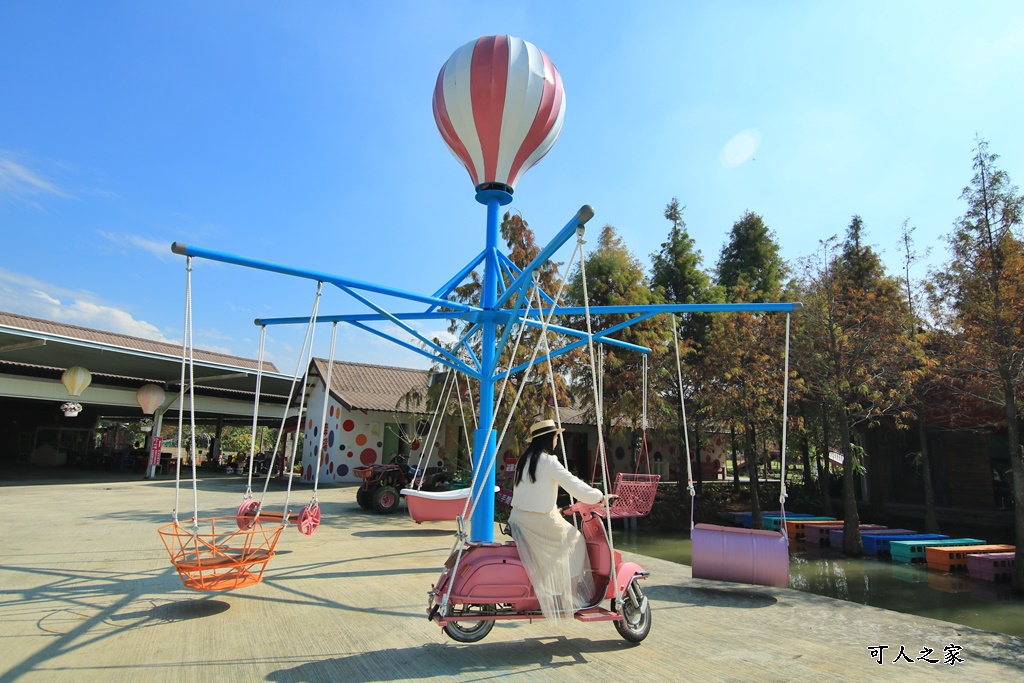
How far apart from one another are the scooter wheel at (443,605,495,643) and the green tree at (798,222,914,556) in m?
9.28

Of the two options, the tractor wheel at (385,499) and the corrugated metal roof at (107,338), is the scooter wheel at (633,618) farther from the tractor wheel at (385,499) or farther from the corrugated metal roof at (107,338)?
the corrugated metal roof at (107,338)

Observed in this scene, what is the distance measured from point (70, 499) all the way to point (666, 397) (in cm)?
1445

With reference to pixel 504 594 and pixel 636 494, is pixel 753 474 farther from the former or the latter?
pixel 504 594

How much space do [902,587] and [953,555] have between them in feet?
6.93

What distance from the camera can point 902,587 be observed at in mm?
8633

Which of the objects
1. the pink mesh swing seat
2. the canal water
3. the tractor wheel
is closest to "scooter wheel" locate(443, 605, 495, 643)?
the pink mesh swing seat

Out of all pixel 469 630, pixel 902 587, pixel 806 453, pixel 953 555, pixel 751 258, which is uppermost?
pixel 751 258

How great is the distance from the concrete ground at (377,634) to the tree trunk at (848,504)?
597 centimetres

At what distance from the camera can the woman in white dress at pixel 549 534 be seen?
3.96 meters

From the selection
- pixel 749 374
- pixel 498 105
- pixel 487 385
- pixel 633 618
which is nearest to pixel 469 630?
pixel 633 618

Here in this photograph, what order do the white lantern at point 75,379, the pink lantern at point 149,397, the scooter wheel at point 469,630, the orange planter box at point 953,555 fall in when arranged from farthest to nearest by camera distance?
1. the pink lantern at point 149,397
2. the white lantern at point 75,379
3. the orange planter box at point 953,555
4. the scooter wheel at point 469,630

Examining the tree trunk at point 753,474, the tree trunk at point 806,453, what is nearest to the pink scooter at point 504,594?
the tree trunk at point 753,474

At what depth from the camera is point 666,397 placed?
16.0 m

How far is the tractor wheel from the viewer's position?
460 inches
